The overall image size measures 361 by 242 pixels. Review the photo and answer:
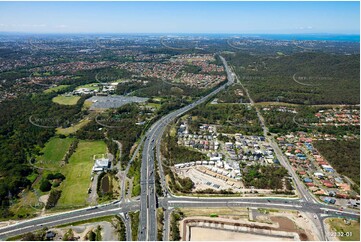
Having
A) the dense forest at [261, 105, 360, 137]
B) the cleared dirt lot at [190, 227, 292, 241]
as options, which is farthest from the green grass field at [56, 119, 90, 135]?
the dense forest at [261, 105, 360, 137]

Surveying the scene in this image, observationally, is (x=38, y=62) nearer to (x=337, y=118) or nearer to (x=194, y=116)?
(x=194, y=116)

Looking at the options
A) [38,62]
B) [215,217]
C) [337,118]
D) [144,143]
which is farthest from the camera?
[38,62]

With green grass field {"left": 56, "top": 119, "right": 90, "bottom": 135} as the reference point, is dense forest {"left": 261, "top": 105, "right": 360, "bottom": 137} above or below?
above

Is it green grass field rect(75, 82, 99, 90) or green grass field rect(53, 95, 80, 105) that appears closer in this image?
green grass field rect(53, 95, 80, 105)

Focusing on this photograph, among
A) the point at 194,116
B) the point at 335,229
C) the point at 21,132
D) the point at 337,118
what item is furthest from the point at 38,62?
the point at 335,229

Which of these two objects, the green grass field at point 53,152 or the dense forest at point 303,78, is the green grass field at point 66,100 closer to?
the green grass field at point 53,152

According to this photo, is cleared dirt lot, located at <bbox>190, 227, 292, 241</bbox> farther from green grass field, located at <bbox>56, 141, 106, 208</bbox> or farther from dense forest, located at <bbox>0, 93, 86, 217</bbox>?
dense forest, located at <bbox>0, 93, 86, 217</bbox>
